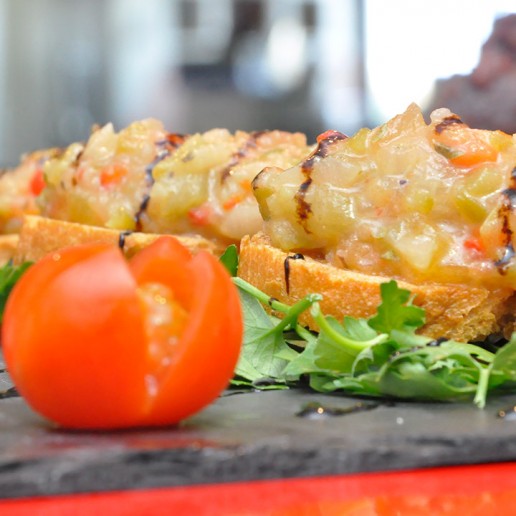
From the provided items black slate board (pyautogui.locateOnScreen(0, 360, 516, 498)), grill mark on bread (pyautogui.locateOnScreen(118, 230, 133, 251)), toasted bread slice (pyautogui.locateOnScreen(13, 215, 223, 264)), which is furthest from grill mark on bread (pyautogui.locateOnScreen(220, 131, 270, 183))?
black slate board (pyautogui.locateOnScreen(0, 360, 516, 498))

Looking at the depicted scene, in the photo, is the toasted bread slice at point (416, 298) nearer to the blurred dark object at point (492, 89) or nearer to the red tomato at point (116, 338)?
the red tomato at point (116, 338)

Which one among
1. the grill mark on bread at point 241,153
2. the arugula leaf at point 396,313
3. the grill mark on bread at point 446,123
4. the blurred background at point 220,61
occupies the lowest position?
the blurred background at point 220,61

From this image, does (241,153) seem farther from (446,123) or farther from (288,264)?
(446,123)

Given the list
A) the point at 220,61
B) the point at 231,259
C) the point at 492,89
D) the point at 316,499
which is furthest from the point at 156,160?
the point at 220,61

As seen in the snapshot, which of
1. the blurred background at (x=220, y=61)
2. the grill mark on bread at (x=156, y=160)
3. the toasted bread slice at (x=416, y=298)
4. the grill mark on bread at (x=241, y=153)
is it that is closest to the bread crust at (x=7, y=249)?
the grill mark on bread at (x=156, y=160)

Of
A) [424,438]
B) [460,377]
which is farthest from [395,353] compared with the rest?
[424,438]

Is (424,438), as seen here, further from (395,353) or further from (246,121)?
(246,121)
